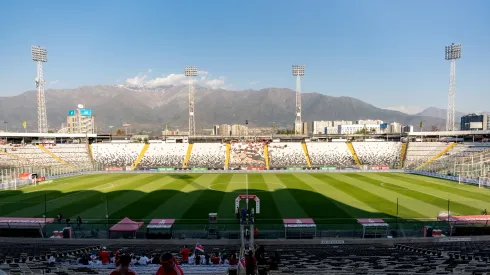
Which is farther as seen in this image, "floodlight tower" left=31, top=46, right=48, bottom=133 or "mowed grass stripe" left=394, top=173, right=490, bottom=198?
"floodlight tower" left=31, top=46, right=48, bottom=133

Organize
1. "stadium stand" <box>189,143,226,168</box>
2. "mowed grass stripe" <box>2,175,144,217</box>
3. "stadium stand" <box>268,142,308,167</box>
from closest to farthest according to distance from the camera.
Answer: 1. "mowed grass stripe" <box>2,175,144,217</box>
2. "stadium stand" <box>268,142,308,167</box>
3. "stadium stand" <box>189,143,226,168</box>

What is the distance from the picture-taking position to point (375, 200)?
32375mm

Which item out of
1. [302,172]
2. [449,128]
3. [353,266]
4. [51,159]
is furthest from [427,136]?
[51,159]

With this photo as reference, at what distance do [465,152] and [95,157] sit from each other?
7730cm

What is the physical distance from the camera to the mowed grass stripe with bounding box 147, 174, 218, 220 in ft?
88.3

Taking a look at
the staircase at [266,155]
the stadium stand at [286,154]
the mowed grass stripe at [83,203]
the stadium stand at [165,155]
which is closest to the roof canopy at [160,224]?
the mowed grass stripe at [83,203]

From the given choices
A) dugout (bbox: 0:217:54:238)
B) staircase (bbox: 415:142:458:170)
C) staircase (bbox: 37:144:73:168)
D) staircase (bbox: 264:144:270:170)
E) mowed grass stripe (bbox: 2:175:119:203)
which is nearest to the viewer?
dugout (bbox: 0:217:54:238)

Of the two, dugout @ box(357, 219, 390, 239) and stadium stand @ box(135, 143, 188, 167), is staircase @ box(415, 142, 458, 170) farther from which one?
stadium stand @ box(135, 143, 188, 167)

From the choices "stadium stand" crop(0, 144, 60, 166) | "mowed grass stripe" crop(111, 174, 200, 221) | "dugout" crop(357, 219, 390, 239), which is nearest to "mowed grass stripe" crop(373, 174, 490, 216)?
"dugout" crop(357, 219, 390, 239)

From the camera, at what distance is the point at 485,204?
29.9 m

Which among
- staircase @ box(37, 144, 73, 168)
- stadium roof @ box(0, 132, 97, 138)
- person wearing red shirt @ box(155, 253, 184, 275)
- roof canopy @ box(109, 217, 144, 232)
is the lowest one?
roof canopy @ box(109, 217, 144, 232)

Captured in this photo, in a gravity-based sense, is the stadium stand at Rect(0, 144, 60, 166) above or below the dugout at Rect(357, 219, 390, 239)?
above

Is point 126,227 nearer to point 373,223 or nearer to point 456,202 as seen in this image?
point 373,223

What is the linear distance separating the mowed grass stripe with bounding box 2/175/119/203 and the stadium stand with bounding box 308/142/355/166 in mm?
42382
